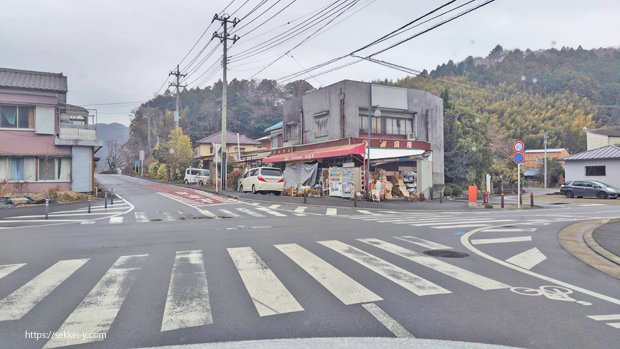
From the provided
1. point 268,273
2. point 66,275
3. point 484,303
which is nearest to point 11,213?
point 66,275

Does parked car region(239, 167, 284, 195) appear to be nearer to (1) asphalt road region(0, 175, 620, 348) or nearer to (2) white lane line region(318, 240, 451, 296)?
(1) asphalt road region(0, 175, 620, 348)

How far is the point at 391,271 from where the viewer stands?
21.2ft

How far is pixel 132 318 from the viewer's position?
14.4 ft

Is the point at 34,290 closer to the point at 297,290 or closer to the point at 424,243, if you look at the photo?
the point at 297,290

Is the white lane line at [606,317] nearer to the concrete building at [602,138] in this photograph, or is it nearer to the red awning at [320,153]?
the red awning at [320,153]

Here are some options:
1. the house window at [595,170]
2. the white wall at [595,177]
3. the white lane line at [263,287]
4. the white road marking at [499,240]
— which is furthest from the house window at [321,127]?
the house window at [595,170]

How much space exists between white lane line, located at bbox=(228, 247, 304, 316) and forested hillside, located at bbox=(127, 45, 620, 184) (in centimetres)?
5875

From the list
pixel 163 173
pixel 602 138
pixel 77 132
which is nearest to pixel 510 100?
pixel 602 138

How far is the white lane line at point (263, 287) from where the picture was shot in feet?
15.4

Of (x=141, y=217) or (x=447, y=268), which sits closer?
(x=447, y=268)

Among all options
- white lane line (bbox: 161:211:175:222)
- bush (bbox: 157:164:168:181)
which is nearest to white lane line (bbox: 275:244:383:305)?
white lane line (bbox: 161:211:175:222)

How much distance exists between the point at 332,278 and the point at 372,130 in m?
23.5

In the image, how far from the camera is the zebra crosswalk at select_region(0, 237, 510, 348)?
4.45m

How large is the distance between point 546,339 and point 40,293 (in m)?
Result: 6.07
